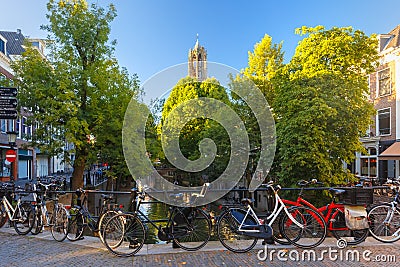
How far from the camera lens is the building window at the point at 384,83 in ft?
81.9

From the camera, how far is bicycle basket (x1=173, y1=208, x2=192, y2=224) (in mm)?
5656

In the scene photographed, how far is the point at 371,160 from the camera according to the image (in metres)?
28.2

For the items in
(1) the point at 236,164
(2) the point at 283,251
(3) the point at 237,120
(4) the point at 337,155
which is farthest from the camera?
(1) the point at 236,164

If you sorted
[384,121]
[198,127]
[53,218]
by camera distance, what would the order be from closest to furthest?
1. [53,218]
2. [384,121]
3. [198,127]

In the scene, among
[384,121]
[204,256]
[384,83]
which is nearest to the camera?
[204,256]

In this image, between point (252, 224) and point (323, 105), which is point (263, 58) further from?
point (252, 224)

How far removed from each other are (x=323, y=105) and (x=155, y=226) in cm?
1023

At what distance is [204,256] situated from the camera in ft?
17.3

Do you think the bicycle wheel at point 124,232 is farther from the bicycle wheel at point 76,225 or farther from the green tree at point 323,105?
the green tree at point 323,105

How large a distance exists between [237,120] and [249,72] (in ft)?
19.7

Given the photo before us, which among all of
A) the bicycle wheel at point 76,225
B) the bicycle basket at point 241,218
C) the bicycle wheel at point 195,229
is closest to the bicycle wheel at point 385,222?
the bicycle basket at point 241,218

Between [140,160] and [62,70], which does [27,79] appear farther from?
[140,160]

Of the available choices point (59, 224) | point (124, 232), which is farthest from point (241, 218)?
point (59, 224)

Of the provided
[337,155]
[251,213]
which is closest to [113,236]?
[251,213]
